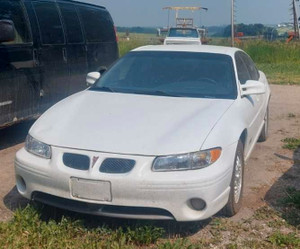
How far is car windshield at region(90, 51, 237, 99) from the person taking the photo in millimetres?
4945

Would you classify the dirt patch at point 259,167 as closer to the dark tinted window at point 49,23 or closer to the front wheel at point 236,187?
the front wheel at point 236,187

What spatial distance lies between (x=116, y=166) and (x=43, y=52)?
3384 mm

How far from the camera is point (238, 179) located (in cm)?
434

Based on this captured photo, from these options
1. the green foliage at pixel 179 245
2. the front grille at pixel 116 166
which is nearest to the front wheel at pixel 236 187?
the green foliage at pixel 179 245

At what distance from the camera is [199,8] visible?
3216 centimetres

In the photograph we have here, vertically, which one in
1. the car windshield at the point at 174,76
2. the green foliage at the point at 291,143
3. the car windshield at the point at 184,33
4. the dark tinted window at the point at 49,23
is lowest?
the car windshield at the point at 184,33

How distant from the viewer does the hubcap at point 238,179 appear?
423 cm

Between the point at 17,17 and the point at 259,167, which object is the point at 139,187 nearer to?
the point at 259,167

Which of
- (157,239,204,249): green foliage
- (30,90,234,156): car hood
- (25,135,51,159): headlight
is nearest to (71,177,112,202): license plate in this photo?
(30,90,234,156): car hood

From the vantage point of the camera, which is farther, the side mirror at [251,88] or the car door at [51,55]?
the car door at [51,55]

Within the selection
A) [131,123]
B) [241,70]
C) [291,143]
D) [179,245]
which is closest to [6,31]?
[131,123]

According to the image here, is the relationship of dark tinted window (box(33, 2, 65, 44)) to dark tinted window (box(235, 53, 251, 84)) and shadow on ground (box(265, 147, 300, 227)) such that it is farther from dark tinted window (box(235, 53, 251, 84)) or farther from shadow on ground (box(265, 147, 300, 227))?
shadow on ground (box(265, 147, 300, 227))

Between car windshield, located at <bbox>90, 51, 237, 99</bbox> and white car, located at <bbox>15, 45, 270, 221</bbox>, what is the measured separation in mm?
46

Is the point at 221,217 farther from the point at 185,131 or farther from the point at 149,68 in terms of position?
the point at 149,68
